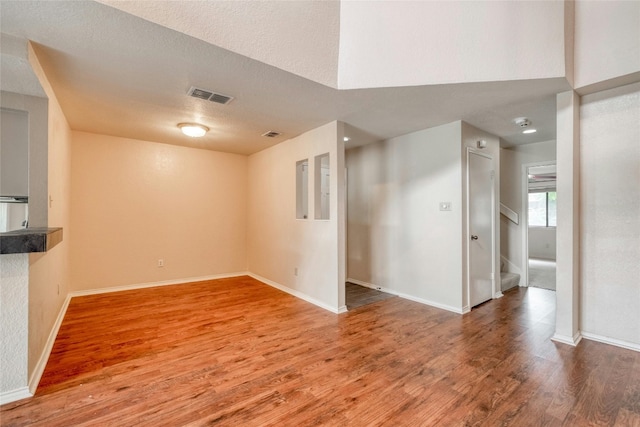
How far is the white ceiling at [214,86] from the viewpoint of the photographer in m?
1.90

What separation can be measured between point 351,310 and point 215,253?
10.2ft

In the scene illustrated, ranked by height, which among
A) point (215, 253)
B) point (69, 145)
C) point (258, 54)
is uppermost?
point (258, 54)

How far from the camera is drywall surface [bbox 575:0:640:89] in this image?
2.38 metres

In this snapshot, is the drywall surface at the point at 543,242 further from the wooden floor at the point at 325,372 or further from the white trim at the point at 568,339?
the white trim at the point at 568,339

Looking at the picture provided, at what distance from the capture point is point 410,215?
167 inches

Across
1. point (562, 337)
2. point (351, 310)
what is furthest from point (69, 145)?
point (562, 337)

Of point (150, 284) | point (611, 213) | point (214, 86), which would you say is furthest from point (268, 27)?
point (150, 284)

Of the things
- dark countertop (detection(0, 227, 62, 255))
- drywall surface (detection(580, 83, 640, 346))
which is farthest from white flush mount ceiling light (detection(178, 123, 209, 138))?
drywall surface (detection(580, 83, 640, 346))

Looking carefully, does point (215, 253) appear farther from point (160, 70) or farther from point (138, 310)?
point (160, 70)

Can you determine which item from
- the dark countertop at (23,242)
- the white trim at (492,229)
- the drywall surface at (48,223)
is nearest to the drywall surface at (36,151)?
the drywall surface at (48,223)

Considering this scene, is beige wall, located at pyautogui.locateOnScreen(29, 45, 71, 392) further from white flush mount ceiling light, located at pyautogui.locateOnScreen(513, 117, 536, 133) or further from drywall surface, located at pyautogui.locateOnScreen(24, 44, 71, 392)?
white flush mount ceiling light, located at pyautogui.locateOnScreen(513, 117, 536, 133)

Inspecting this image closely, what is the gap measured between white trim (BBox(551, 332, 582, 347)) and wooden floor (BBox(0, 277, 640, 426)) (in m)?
0.07

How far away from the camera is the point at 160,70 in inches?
94.0

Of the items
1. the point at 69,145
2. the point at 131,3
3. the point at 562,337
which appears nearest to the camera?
the point at 131,3
